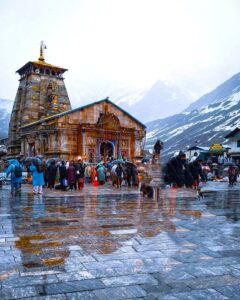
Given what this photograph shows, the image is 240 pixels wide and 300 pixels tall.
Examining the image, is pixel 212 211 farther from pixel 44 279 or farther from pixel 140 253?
pixel 44 279

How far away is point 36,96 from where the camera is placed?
4000cm

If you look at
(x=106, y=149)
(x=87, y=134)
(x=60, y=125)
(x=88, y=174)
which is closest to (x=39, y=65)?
(x=60, y=125)

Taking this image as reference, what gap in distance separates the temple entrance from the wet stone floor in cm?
2554

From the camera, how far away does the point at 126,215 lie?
9.38 m

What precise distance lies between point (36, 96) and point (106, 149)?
11439mm

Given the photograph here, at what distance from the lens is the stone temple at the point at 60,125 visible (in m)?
32.2

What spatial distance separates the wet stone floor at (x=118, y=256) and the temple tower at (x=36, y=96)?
3119 centimetres

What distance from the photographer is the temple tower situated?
39.1 meters

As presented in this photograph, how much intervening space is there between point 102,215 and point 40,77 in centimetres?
3441

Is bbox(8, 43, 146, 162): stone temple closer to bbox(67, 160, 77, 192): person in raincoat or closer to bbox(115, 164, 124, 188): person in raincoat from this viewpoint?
bbox(115, 164, 124, 188): person in raincoat

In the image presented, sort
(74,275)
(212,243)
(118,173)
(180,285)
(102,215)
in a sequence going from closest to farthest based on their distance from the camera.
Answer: (180,285)
(74,275)
(212,243)
(102,215)
(118,173)

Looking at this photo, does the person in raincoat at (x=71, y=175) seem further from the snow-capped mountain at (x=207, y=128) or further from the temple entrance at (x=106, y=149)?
the snow-capped mountain at (x=207, y=128)

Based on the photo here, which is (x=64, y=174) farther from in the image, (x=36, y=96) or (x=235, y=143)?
(x=235, y=143)

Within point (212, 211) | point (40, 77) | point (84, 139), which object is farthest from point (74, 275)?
point (40, 77)
